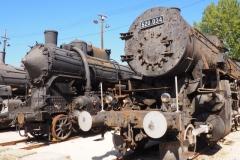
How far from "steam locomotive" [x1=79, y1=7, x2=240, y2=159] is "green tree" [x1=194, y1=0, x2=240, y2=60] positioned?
19.0 meters

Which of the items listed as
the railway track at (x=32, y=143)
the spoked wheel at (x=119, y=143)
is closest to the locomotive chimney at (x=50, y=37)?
the railway track at (x=32, y=143)

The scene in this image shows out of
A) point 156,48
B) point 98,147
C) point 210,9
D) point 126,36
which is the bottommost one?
point 98,147

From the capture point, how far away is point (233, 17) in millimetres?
23922

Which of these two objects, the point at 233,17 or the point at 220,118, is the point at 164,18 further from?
the point at 233,17

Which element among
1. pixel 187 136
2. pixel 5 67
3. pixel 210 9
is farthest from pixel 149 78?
pixel 210 9

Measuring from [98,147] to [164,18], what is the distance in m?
4.32

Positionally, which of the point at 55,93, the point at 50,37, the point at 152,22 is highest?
the point at 50,37

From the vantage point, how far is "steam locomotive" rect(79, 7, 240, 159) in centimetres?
Answer: 473

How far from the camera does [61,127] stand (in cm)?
895

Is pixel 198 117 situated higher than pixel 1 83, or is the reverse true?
pixel 1 83

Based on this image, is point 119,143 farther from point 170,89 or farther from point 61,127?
point 61,127

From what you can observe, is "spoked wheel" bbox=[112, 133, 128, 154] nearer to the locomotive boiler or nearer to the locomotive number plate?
the locomotive number plate

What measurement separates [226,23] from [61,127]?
2064 centimetres

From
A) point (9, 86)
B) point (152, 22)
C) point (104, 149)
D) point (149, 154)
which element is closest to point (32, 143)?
point (104, 149)
